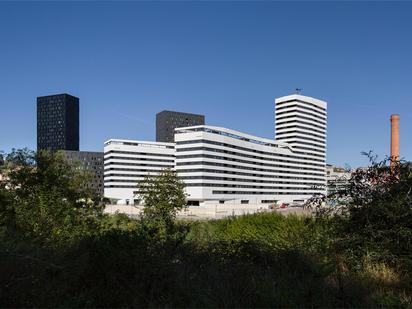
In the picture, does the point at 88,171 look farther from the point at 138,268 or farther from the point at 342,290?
the point at 342,290

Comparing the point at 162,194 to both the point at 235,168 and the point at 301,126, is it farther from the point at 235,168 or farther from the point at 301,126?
the point at 301,126

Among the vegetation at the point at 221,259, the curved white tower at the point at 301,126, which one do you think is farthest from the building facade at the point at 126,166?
the vegetation at the point at 221,259

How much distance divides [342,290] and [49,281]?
3.83 m

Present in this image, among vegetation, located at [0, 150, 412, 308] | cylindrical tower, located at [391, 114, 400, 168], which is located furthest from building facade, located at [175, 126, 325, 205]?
vegetation, located at [0, 150, 412, 308]

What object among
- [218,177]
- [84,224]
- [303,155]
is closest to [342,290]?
[84,224]

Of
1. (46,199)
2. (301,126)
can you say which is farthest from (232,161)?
(46,199)

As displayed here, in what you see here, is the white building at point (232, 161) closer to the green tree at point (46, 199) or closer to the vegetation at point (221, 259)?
the green tree at point (46, 199)

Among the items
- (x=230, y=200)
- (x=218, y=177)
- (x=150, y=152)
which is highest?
(x=150, y=152)

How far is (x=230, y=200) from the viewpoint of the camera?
381 ft

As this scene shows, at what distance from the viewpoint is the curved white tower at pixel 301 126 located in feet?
517

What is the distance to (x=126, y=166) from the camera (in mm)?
124000

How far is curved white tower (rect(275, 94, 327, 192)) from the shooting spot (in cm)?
15750

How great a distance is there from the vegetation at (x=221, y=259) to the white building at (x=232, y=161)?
289ft

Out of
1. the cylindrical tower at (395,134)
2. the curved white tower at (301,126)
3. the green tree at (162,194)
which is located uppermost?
the curved white tower at (301,126)
